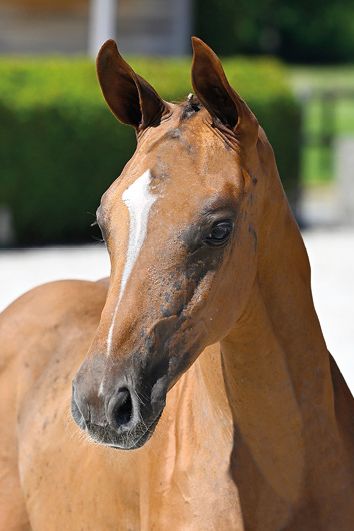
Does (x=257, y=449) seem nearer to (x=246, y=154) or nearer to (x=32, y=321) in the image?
(x=246, y=154)

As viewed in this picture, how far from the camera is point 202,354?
11.0 ft

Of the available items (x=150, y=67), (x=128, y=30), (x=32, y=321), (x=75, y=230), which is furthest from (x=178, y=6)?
(x=32, y=321)

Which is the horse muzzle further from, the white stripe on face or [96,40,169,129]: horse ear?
[96,40,169,129]: horse ear

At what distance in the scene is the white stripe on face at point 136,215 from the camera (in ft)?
9.34

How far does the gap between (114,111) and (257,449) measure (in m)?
0.94

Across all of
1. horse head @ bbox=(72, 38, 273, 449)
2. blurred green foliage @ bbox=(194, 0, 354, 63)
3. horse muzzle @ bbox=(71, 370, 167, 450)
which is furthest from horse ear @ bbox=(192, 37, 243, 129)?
blurred green foliage @ bbox=(194, 0, 354, 63)

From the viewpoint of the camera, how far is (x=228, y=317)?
3.00m

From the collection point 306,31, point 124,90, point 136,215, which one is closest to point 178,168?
point 136,215

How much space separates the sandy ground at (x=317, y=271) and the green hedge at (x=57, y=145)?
49cm

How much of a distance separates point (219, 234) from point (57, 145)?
34.7 ft

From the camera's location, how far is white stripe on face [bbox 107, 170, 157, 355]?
2846 millimetres

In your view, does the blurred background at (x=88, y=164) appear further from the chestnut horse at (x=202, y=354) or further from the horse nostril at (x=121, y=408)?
the horse nostril at (x=121, y=408)

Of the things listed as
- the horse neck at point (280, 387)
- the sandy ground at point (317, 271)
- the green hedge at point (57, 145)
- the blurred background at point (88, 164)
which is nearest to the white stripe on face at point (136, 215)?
the horse neck at point (280, 387)

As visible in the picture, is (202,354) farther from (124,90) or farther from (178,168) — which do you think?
(124,90)
